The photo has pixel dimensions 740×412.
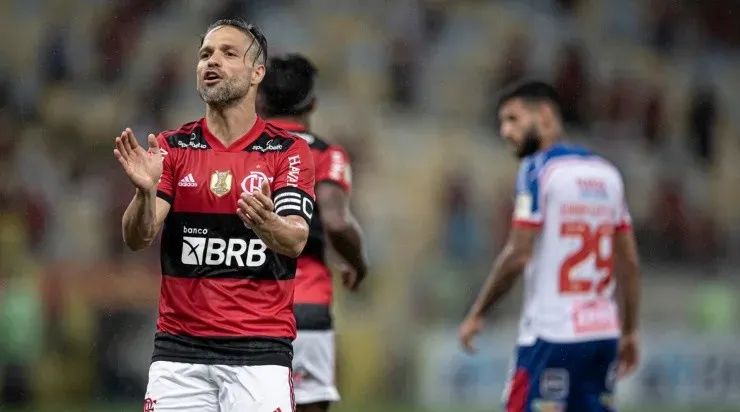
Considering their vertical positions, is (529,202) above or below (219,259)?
above

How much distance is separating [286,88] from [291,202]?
6.25 ft

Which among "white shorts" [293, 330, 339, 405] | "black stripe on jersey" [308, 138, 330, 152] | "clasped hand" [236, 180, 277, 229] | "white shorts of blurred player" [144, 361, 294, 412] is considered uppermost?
"black stripe on jersey" [308, 138, 330, 152]

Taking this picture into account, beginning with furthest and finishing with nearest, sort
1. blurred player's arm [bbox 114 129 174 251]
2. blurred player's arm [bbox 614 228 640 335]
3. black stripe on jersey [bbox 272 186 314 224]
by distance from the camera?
blurred player's arm [bbox 614 228 640 335]
black stripe on jersey [bbox 272 186 314 224]
blurred player's arm [bbox 114 129 174 251]

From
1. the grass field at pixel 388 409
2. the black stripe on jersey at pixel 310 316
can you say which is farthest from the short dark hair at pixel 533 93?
A: the grass field at pixel 388 409

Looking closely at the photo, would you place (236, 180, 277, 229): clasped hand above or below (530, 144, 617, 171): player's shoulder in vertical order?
below

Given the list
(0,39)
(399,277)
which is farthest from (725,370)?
(0,39)

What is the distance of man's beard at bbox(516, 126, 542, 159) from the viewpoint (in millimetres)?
6848

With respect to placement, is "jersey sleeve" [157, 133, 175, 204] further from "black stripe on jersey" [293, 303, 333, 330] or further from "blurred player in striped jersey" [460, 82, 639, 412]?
"blurred player in striped jersey" [460, 82, 639, 412]

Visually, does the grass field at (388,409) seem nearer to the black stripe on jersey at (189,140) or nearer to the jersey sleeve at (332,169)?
the jersey sleeve at (332,169)

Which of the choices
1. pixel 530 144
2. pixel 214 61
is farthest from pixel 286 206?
pixel 530 144

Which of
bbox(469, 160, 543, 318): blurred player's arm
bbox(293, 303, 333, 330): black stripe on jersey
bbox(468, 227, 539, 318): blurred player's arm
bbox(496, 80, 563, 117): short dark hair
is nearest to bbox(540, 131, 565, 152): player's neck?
bbox(496, 80, 563, 117): short dark hair

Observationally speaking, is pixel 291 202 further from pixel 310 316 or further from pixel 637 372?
pixel 637 372

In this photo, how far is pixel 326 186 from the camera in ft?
19.4

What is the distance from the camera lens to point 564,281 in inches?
255
